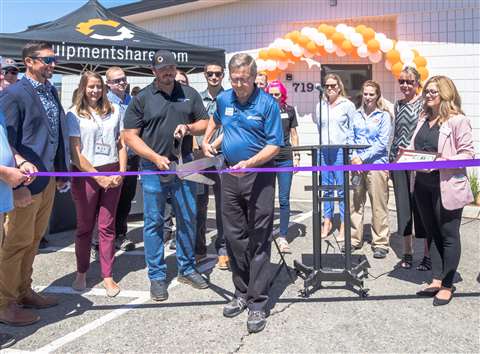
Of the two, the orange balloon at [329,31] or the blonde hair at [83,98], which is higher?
the orange balloon at [329,31]

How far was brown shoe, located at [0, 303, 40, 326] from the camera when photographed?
3621mm

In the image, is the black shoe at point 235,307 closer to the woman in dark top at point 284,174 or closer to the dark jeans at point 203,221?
the dark jeans at point 203,221

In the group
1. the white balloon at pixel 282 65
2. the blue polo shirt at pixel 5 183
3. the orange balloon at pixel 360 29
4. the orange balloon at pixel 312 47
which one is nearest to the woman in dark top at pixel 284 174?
the blue polo shirt at pixel 5 183

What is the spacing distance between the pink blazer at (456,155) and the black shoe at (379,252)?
62.1 inches

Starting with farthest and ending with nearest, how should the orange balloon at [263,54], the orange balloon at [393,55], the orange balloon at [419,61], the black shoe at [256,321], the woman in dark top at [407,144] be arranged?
the orange balloon at [263,54] < the orange balloon at [393,55] < the orange balloon at [419,61] < the woman in dark top at [407,144] < the black shoe at [256,321]

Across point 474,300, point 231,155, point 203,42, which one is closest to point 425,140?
point 474,300

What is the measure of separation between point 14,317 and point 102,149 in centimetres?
164

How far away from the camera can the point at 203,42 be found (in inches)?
493

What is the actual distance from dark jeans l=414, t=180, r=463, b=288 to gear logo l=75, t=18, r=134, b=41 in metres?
5.80

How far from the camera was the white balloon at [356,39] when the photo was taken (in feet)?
32.0

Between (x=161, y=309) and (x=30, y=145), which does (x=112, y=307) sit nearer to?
(x=161, y=309)

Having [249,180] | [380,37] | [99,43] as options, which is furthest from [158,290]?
[380,37]

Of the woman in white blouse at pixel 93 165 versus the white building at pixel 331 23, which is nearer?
the woman in white blouse at pixel 93 165

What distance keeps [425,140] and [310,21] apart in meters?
7.61
